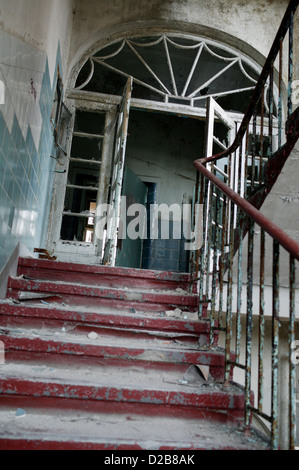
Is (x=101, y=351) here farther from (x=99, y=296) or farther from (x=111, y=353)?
(x=99, y=296)

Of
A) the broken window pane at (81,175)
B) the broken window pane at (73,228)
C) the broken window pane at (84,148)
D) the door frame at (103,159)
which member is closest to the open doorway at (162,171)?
the broken window pane at (81,175)

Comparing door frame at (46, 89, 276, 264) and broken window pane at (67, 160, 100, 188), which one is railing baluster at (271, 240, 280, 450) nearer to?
door frame at (46, 89, 276, 264)

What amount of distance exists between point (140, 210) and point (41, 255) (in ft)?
12.2

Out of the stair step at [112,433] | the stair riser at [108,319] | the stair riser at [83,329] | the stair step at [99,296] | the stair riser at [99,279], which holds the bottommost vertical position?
the stair step at [112,433]

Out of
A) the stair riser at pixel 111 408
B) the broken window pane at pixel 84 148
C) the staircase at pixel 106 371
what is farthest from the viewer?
the broken window pane at pixel 84 148

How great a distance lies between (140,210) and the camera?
7.02 metres

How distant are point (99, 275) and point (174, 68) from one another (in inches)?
159

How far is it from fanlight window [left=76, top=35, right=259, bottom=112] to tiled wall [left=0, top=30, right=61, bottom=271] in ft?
4.94

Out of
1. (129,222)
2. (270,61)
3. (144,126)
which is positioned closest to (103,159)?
(270,61)

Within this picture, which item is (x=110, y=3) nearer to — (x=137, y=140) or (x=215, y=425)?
(x=137, y=140)

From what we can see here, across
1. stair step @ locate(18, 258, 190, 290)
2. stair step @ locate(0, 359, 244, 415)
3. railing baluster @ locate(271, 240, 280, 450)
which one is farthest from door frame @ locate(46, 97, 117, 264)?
railing baluster @ locate(271, 240, 280, 450)

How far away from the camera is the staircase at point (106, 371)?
1457 millimetres

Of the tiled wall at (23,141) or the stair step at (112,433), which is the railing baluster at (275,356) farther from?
the tiled wall at (23,141)

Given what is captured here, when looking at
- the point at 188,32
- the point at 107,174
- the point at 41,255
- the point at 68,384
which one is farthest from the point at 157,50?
the point at 68,384
